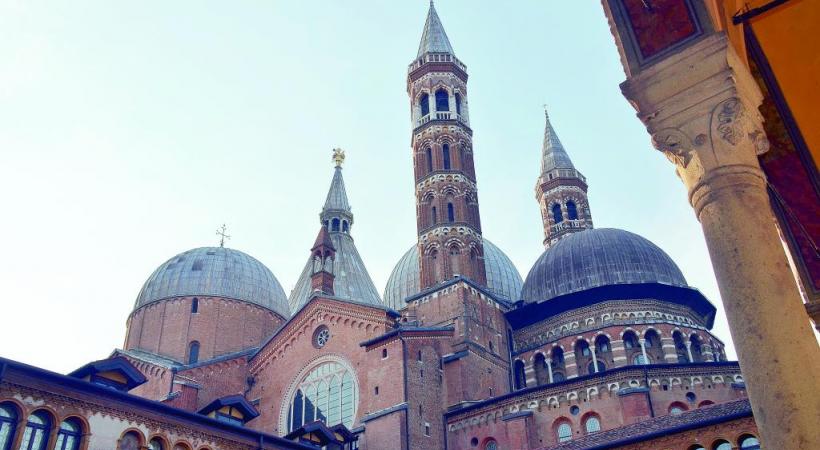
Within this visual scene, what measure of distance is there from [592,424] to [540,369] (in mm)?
6415

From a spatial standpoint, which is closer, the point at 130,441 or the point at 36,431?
the point at 36,431

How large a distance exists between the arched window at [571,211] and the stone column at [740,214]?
4224 cm

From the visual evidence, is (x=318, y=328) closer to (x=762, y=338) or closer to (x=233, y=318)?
(x=233, y=318)

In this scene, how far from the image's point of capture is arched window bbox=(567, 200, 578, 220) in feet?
155

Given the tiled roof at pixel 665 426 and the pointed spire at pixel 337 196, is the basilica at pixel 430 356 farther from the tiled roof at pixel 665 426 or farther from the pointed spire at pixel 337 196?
the pointed spire at pixel 337 196

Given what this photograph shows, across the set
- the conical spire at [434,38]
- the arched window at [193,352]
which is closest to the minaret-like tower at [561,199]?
the conical spire at [434,38]

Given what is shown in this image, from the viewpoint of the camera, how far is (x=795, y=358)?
459 cm

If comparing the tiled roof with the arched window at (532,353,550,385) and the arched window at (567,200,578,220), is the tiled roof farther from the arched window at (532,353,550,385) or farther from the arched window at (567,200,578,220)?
the arched window at (567,200,578,220)

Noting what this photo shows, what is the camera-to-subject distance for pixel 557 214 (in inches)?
1881

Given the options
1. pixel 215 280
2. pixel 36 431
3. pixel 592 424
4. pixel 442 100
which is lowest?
pixel 36 431

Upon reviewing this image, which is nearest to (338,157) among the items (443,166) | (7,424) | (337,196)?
(337,196)

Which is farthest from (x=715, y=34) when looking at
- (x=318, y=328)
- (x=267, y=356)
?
(x=267, y=356)

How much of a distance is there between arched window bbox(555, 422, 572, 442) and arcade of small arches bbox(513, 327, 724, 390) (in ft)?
12.4

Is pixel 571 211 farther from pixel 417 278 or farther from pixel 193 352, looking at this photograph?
pixel 193 352
